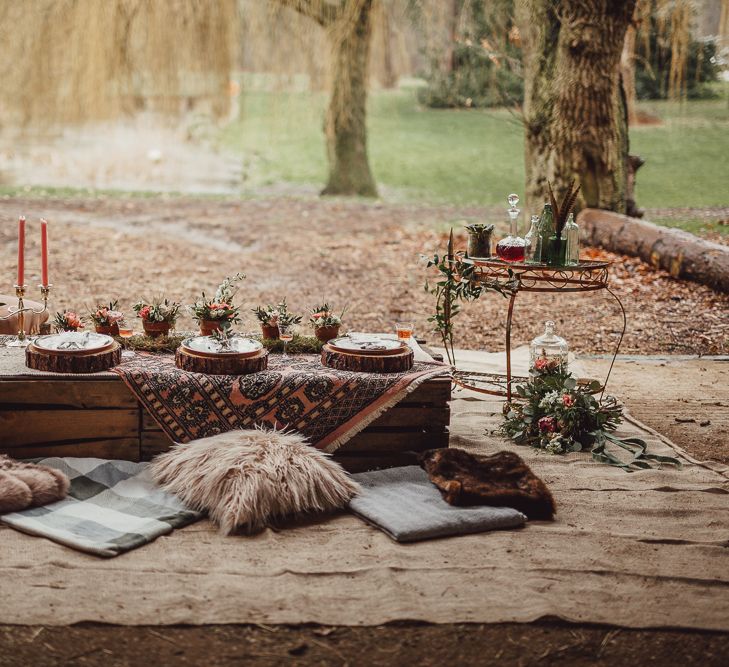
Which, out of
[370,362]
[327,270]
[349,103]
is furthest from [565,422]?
[349,103]

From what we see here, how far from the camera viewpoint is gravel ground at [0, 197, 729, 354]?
5629mm

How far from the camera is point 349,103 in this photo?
30.2ft

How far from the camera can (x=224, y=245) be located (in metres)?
7.45

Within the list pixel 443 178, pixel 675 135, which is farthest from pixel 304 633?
pixel 675 135

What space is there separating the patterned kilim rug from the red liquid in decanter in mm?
719

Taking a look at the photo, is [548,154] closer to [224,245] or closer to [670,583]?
[224,245]

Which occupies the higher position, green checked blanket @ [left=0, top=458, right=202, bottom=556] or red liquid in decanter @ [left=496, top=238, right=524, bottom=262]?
red liquid in decanter @ [left=496, top=238, right=524, bottom=262]

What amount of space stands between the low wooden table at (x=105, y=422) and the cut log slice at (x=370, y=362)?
110 mm

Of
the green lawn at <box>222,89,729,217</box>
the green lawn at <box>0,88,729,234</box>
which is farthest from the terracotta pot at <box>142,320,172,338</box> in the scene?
the green lawn at <box>222,89,729,217</box>

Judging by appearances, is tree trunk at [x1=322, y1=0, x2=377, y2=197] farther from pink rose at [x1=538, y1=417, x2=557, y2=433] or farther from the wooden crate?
the wooden crate

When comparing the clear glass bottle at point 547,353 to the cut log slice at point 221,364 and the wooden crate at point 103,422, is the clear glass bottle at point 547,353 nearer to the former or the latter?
the wooden crate at point 103,422

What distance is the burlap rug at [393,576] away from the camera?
217 centimetres

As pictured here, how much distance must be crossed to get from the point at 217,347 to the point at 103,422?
16.2 inches

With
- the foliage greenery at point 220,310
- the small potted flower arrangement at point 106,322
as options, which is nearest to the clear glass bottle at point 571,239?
the foliage greenery at point 220,310
